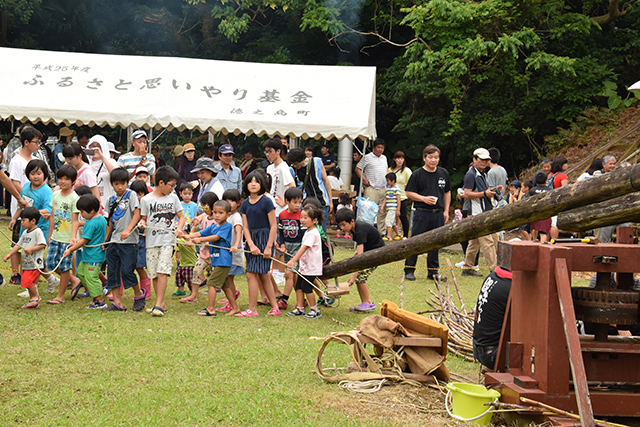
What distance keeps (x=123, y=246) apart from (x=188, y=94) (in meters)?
6.76

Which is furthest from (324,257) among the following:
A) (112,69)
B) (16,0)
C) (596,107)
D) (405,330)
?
(16,0)

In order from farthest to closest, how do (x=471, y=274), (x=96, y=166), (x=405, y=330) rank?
(x=471, y=274) → (x=96, y=166) → (x=405, y=330)

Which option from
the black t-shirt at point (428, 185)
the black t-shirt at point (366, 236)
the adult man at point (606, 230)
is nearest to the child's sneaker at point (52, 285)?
the black t-shirt at point (366, 236)

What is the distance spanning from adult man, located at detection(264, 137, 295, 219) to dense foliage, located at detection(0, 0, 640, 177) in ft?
30.3

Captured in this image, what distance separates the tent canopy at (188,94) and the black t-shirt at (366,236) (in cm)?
516

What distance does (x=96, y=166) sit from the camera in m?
9.06

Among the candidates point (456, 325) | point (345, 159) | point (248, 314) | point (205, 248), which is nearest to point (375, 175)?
point (345, 159)

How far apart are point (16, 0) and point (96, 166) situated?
48.3 ft

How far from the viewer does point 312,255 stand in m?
7.05

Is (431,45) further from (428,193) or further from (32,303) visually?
(32,303)

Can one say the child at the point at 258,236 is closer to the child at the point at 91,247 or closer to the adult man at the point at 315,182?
the adult man at the point at 315,182

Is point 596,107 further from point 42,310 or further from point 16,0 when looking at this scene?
point 16,0

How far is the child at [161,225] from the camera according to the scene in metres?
7.02

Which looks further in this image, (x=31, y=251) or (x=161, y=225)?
(x=161, y=225)
